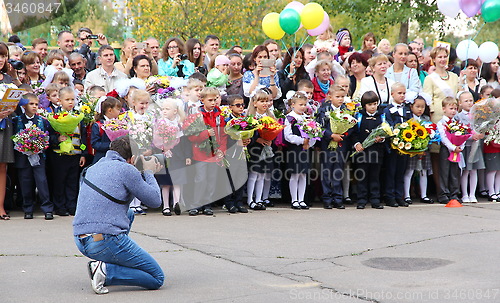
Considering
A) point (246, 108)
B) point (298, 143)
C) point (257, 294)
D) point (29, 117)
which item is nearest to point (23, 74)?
point (29, 117)

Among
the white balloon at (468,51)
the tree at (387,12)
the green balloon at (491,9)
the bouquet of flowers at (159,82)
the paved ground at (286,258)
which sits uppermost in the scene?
the tree at (387,12)

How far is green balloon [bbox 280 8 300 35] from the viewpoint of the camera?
525 inches

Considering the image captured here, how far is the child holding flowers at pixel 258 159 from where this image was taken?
11.3 m

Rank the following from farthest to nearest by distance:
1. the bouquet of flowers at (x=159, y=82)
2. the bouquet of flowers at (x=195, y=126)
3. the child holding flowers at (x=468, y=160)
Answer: the child holding flowers at (x=468, y=160) → the bouquet of flowers at (x=159, y=82) → the bouquet of flowers at (x=195, y=126)

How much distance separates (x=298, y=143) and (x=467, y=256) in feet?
13.2

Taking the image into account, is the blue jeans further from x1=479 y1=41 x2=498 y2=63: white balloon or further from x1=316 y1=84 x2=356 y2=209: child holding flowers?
x1=479 y1=41 x2=498 y2=63: white balloon

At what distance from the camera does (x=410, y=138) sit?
38.4 feet

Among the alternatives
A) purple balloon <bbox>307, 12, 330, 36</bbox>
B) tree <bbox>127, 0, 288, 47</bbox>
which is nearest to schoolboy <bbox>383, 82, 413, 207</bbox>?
purple balloon <bbox>307, 12, 330, 36</bbox>

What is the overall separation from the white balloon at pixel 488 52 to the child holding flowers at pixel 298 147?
463cm

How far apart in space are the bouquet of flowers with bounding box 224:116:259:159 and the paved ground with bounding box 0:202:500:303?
1.18m

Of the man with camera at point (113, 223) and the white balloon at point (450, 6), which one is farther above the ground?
the white balloon at point (450, 6)

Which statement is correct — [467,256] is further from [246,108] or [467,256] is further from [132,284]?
[246,108]

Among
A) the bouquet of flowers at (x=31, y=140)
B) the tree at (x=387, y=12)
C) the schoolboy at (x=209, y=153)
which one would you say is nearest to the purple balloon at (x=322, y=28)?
the schoolboy at (x=209, y=153)

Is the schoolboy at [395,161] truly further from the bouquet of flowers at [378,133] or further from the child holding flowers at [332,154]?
the child holding flowers at [332,154]
